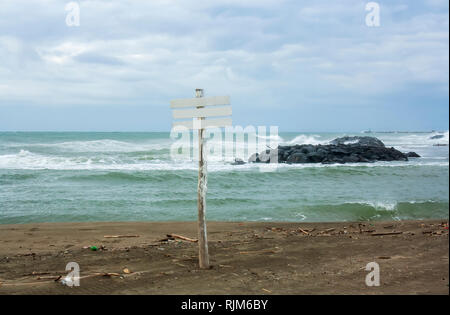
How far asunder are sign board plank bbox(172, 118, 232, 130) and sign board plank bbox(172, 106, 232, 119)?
0.09 m

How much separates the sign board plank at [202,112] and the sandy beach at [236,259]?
248cm

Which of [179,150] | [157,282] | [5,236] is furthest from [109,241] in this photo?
[179,150]

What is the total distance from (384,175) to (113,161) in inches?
732

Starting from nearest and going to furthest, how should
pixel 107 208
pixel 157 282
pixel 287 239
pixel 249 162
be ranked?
pixel 157 282
pixel 287 239
pixel 107 208
pixel 249 162

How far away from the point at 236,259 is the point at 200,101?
2.92m

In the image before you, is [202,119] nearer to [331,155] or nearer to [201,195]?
[201,195]

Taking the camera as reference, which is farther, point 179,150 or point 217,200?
point 179,150

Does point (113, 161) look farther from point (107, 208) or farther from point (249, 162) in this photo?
point (107, 208)

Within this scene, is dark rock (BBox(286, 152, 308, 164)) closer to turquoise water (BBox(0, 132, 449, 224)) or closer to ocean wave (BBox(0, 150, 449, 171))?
ocean wave (BBox(0, 150, 449, 171))

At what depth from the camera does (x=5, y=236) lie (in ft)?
34.6

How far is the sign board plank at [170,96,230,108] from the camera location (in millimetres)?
6480

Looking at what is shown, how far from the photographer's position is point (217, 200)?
51.9ft
